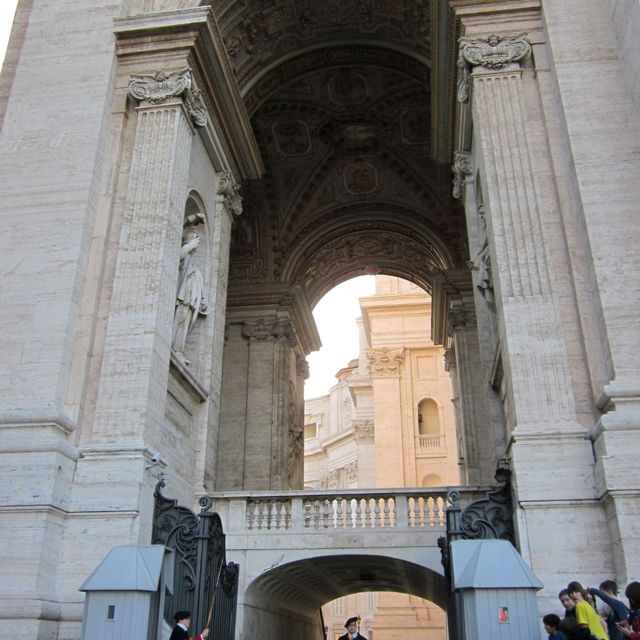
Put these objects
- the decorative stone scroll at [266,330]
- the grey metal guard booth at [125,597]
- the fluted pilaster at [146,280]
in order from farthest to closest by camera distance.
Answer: the decorative stone scroll at [266,330] → the fluted pilaster at [146,280] → the grey metal guard booth at [125,597]

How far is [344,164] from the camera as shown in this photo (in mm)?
25219

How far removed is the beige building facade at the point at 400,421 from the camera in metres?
32.6

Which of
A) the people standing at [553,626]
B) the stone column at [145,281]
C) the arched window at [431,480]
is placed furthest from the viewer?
the arched window at [431,480]

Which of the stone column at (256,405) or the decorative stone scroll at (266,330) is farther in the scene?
the decorative stone scroll at (266,330)

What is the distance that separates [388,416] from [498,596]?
3085cm

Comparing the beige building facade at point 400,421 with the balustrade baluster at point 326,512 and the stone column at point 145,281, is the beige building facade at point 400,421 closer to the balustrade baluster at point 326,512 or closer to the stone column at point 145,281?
the balustrade baluster at point 326,512

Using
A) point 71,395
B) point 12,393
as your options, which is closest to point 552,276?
point 71,395

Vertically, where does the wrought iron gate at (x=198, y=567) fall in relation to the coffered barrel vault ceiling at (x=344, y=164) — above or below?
below

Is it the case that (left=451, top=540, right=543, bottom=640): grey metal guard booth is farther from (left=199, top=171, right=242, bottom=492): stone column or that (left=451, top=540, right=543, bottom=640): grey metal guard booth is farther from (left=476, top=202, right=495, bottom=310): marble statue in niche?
(left=199, top=171, right=242, bottom=492): stone column

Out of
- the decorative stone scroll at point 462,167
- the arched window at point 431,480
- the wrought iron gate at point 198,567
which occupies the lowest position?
the wrought iron gate at point 198,567

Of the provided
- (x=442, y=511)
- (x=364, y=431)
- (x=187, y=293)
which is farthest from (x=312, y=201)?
(x=364, y=431)

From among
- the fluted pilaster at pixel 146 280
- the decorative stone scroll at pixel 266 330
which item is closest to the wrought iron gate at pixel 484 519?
the fluted pilaster at pixel 146 280

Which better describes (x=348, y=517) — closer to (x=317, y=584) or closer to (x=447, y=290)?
(x=317, y=584)

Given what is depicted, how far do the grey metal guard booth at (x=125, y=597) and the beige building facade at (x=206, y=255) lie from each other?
1601 mm
